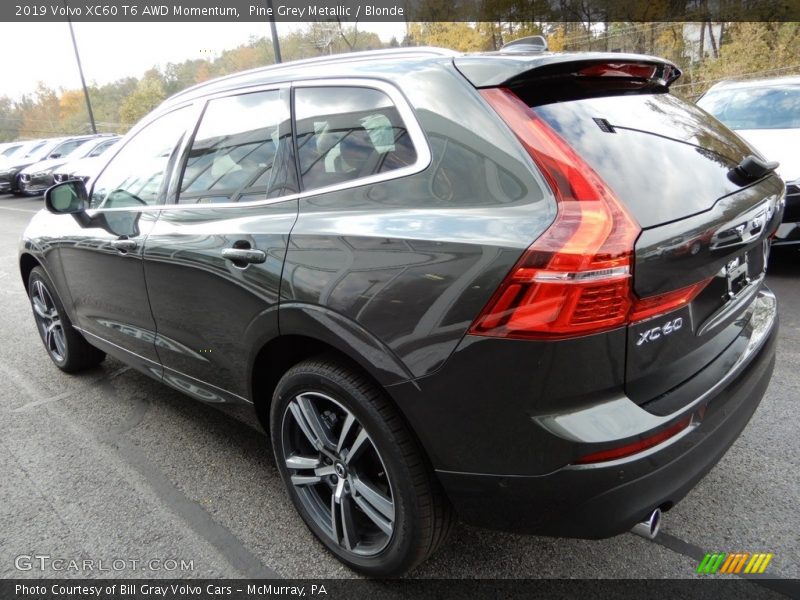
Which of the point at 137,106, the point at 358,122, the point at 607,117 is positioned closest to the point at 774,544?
the point at 607,117

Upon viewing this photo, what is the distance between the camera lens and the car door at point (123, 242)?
296cm

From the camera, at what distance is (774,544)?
2199 millimetres

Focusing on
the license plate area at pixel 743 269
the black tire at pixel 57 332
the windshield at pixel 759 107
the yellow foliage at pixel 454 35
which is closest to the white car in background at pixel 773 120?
the windshield at pixel 759 107

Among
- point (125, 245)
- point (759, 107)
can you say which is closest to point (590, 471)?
point (125, 245)

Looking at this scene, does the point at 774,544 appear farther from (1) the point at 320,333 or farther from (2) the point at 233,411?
(2) the point at 233,411

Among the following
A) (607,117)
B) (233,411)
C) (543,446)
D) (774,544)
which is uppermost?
(607,117)

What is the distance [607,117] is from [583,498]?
45.4 inches

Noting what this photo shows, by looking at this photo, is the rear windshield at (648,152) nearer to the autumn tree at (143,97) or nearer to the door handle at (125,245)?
the door handle at (125,245)

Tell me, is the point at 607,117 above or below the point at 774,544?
above

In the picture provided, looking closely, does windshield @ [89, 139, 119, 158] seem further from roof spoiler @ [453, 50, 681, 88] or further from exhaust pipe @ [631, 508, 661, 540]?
exhaust pipe @ [631, 508, 661, 540]

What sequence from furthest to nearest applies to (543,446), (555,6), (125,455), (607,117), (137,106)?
(137,106), (555,6), (125,455), (607,117), (543,446)

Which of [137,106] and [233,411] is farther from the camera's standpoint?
[137,106]

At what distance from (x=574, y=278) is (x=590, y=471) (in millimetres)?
520

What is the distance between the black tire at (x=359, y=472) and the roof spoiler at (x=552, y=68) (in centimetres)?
103
